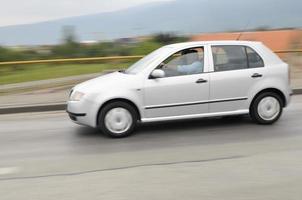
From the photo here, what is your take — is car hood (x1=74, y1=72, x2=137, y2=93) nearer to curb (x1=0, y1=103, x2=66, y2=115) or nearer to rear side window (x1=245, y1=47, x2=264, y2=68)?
rear side window (x1=245, y1=47, x2=264, y2=68)

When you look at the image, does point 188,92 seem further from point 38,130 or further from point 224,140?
point 38,130

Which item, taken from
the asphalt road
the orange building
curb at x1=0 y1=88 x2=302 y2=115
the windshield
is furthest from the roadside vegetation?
the windshield

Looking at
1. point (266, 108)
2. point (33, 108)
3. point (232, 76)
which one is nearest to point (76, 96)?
point (232, 76)

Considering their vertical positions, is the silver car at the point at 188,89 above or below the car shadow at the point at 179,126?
above

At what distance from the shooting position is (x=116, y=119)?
28.8ft

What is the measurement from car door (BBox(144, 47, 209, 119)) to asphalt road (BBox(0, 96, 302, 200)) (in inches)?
14.5

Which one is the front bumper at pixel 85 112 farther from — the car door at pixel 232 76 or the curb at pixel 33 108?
the curb at pixel 33 108

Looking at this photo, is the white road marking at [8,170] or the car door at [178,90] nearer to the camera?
the white road marking at [8,170]

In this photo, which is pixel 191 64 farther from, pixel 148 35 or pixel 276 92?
pixel 148 35

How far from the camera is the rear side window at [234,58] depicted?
923 cm

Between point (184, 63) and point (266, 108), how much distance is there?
1.61m

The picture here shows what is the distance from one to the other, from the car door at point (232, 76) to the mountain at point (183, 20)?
1788mm

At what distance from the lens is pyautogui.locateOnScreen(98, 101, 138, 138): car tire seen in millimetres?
8727

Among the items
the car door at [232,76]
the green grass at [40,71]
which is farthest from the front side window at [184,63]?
the green grass at [40,71]
